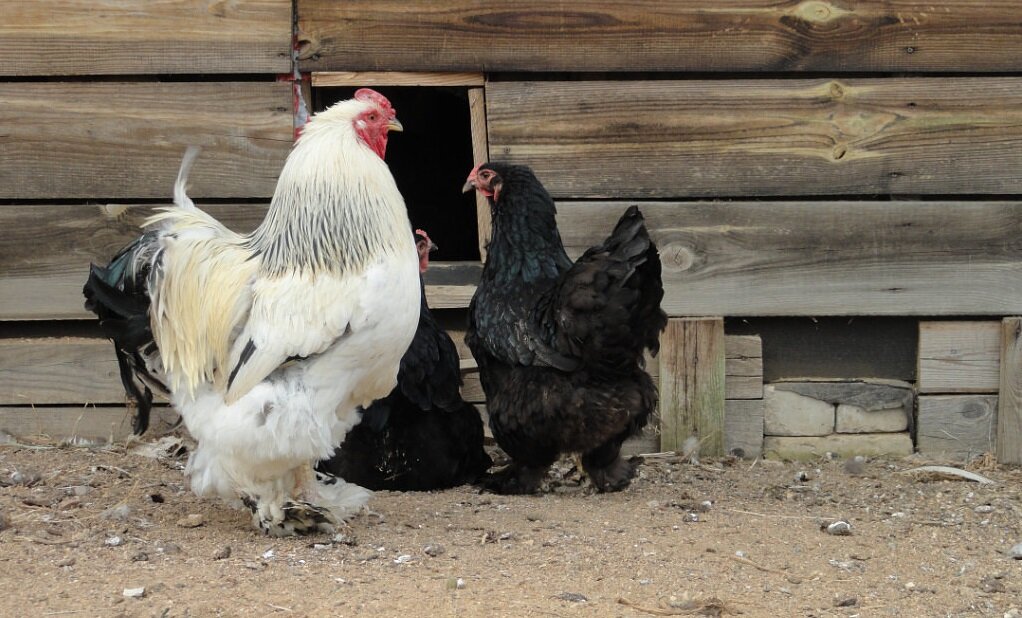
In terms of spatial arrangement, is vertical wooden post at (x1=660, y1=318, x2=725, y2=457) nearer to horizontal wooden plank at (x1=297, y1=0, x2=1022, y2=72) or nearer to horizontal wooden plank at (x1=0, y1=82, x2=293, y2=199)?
horizontal wooden plank at (x1=297, y1=0, x2=1022, y2=72)

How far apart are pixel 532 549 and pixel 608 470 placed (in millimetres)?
1184

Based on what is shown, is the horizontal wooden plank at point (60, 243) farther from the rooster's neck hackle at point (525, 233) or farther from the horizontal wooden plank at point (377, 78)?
the rooster's neck hackle at point (525, 233)

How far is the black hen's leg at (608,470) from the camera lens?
16.6 feet

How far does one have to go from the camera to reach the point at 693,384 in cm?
559

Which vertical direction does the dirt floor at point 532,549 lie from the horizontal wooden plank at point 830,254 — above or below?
below

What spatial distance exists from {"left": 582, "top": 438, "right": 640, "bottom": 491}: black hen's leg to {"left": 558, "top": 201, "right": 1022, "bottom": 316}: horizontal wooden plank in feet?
2.86

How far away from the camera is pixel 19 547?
390cm

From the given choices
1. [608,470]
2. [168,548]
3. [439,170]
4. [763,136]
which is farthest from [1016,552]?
[439,170]

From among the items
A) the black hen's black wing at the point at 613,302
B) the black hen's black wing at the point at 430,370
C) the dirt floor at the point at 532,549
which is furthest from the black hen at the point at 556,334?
the dirt floor at the point at 532,549

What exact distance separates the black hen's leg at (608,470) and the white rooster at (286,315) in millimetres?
1227

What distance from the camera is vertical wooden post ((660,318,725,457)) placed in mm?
5523

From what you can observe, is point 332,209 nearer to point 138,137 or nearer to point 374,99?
point 374,99

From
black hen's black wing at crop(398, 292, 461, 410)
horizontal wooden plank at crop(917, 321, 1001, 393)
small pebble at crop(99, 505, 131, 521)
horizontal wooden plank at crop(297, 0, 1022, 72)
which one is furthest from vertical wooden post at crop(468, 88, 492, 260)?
horizontal wooden plank at crop(917, 321, 1001, 393)

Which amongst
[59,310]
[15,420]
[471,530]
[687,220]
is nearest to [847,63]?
[687,220]
